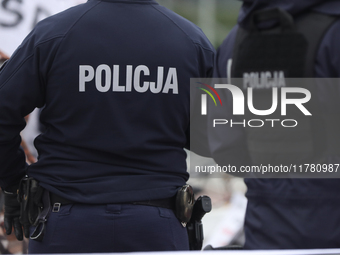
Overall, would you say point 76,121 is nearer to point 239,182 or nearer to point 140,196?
point 140,196

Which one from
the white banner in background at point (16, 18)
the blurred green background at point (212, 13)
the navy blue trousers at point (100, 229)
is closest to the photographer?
the navy blue trousers at point (100, 229)

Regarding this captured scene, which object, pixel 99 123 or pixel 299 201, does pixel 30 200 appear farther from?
pixel 299 201

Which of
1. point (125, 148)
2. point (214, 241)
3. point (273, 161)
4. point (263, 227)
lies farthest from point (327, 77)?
point (214, 241)

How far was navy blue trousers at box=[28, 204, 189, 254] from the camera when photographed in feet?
5.49

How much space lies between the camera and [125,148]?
1.71 meters

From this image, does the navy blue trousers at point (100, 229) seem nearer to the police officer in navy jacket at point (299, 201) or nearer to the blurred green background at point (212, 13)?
the police officer in navy jacket at point (299, 201)

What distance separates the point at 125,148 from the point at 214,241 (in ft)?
9.61

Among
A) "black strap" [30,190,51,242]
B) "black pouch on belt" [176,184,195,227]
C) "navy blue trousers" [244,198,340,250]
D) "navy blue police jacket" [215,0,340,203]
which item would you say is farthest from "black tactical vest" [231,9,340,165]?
"black strap" [30,190,51,242]

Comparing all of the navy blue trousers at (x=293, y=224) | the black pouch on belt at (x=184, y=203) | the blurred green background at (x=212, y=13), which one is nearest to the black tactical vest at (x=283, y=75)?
the navy blue trousers at (x=293, y=224)

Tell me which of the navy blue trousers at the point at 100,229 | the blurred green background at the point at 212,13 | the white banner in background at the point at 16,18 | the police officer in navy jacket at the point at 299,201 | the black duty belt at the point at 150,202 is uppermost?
the blurred green background at the point at 212,13

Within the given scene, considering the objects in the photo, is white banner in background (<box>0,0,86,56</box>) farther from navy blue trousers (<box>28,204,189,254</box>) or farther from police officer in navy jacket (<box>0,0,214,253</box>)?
navy blue trousers (<box>28,204,189,254</box>)

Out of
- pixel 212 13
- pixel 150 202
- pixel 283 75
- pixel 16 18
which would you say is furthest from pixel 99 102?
pixel 212 13

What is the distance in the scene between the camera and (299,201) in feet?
4.42

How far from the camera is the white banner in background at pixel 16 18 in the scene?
244 centimetres
